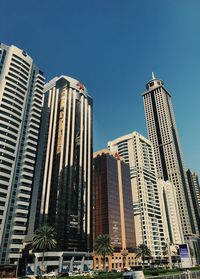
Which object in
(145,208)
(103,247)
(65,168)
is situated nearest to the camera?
(103,247)

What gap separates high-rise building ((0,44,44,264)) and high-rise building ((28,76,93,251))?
20.5 metres

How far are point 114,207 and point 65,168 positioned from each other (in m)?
41.6

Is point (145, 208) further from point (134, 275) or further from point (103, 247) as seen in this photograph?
point (134, 275)

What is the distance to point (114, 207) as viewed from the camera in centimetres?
15288

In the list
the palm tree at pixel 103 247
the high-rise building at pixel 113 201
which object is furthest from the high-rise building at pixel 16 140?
the high-rise building at pixel 113 201

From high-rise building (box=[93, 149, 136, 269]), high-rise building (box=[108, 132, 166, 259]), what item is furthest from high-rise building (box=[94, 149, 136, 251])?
high-rise building (box=[108, 132, 166, 259])

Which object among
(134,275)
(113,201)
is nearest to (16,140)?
(113,201)

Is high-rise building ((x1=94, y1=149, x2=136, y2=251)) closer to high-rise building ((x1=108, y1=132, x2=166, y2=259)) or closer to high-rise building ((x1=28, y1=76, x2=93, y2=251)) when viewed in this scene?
high-rise building ((x1=28, y1=76, x2=93, y2=251))

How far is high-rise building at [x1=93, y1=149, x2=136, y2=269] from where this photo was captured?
14425 cm

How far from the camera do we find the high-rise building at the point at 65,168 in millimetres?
125812

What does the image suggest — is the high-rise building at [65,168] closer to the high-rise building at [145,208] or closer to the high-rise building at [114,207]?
the high-rise building at [114,207]

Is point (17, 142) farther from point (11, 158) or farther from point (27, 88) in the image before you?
point (27, 88)

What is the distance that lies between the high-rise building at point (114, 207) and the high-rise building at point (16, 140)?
55202 millimetres

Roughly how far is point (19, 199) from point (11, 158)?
1814 cm
